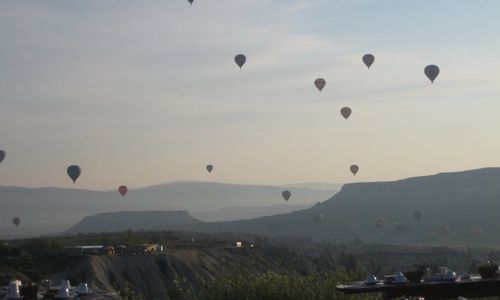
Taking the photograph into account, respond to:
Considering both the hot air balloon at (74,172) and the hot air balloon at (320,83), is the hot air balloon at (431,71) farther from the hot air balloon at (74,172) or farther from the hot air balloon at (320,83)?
the hot air balloon at (74,172)

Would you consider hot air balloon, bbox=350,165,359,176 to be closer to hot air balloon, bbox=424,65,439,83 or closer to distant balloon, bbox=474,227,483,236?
hot air balloon, bbox=424,65,439,83

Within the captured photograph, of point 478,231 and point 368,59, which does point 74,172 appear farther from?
point 478,231

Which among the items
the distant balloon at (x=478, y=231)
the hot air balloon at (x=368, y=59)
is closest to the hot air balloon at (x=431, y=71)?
the hot air balloon at (x=368, y=59)

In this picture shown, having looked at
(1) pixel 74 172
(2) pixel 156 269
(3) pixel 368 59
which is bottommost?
(2) pixel 156 269

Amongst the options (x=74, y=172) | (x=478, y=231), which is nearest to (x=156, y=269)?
(x=74, y=172)

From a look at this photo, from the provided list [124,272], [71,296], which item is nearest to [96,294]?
[71,296]

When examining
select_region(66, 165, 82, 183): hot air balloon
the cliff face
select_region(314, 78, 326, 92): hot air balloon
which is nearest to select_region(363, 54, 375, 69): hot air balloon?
select_region(314, 78, 326, 92): hot air balloon

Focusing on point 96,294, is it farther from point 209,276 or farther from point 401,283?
point 209,276
